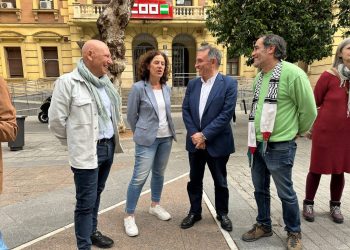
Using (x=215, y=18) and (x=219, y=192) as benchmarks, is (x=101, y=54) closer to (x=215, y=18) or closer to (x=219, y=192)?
(x=219, y=192)

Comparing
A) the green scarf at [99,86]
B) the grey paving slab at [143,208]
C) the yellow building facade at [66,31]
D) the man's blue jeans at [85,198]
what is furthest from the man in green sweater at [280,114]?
the yellow building facade at [66,31]

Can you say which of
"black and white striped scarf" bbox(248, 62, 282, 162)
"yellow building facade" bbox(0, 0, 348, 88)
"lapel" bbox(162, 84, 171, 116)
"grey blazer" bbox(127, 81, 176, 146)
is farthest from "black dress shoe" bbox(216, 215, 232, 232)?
"yellow building facade" bbox(0, 0, 348, 88)

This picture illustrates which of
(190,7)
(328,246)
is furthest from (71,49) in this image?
(328,246)

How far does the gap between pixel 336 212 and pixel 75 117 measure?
10.1ft

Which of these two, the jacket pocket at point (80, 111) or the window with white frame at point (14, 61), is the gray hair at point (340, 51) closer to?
the jacket pocket at point (80, 111)

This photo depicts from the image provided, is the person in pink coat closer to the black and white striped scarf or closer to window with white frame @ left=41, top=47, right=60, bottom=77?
the black and white striped scarf

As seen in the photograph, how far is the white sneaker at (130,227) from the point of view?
127 inches

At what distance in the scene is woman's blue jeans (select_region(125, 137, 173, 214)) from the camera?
3.31 m

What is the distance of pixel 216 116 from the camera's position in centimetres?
312

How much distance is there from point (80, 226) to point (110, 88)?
1247 millimetres

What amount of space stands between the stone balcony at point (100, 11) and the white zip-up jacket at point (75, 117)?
61.2 feet

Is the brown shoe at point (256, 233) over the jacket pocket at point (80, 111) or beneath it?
beneath

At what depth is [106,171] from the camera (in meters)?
2.95

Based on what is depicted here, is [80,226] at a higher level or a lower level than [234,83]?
lower
